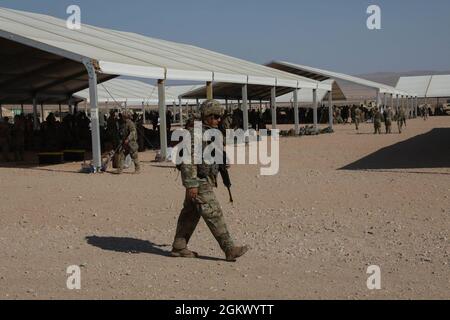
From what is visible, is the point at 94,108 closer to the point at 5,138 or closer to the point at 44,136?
the point at 5,138

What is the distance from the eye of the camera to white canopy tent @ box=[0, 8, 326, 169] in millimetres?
12227

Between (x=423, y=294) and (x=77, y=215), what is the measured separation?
4748 mm

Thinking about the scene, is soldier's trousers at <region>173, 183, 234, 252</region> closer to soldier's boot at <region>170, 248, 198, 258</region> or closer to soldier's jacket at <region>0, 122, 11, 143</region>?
soldier's boot at <region>170, 248, 198, 258</region>

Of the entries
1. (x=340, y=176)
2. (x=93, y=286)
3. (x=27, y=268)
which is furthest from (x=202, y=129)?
(x=340, y=176)

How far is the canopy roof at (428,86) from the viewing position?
53.5 meters

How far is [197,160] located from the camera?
520 cm

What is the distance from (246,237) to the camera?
6.30 meters

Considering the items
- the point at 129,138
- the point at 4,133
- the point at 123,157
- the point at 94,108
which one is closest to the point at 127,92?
the point at 4,133

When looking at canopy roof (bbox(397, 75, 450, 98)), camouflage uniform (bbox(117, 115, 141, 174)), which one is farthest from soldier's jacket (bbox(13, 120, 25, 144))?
canopy roof (bbox(397, 75, 450, 98))

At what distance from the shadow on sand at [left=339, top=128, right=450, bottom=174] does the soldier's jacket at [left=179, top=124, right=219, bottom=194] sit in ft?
24.5

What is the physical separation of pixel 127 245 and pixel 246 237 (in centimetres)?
126

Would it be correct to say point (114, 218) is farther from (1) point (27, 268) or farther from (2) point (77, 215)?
(1) point (27, 268)

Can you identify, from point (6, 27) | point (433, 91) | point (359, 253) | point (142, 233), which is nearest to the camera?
point (359, 253)

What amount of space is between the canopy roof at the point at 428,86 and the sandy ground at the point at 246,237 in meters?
45.1
